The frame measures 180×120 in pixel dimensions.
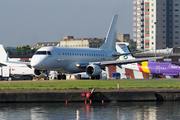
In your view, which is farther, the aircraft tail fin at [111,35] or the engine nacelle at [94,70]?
the aircraft tail fin at [111,35]

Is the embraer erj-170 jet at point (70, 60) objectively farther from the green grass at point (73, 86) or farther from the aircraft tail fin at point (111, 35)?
the green grass at point (73, 86)

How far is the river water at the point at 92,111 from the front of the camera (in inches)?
855

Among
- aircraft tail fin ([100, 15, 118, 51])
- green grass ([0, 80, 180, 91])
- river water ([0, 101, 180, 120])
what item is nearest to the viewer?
river water ([0, 101, 180, 120])

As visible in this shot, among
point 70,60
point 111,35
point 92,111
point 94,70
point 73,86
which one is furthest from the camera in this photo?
point 111,35

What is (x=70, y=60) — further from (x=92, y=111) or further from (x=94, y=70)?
(x=92, y=111)

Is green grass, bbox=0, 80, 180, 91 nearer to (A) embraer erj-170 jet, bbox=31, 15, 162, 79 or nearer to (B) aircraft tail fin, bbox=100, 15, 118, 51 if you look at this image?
(A) embraer erj-170 jet, bbox=31, 15, 162, 79

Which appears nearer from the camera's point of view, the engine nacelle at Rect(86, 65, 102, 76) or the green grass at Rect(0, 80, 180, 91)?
the green grass at Rect(0, 80, 180, 91)

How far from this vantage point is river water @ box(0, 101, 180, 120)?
21.7 metres

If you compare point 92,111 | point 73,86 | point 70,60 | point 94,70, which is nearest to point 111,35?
point 70,60

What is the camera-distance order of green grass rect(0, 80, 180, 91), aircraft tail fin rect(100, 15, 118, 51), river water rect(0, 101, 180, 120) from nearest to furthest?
1. river water rect(0, 101, 180, 120)
2. green grass rect(0, 80, 180, 91)
3. aircraft tail fin rect(100, 15, 118, 51)

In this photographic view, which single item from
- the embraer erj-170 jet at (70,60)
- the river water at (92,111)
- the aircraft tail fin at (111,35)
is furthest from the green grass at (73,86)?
the aircraft tail fin at (111,35)

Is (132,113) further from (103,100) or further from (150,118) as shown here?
(103,100)

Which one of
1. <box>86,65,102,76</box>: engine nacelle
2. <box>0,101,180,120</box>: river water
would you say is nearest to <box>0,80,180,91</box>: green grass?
<box>0,101,180,120</box>: river water

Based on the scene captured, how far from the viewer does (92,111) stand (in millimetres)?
24281
